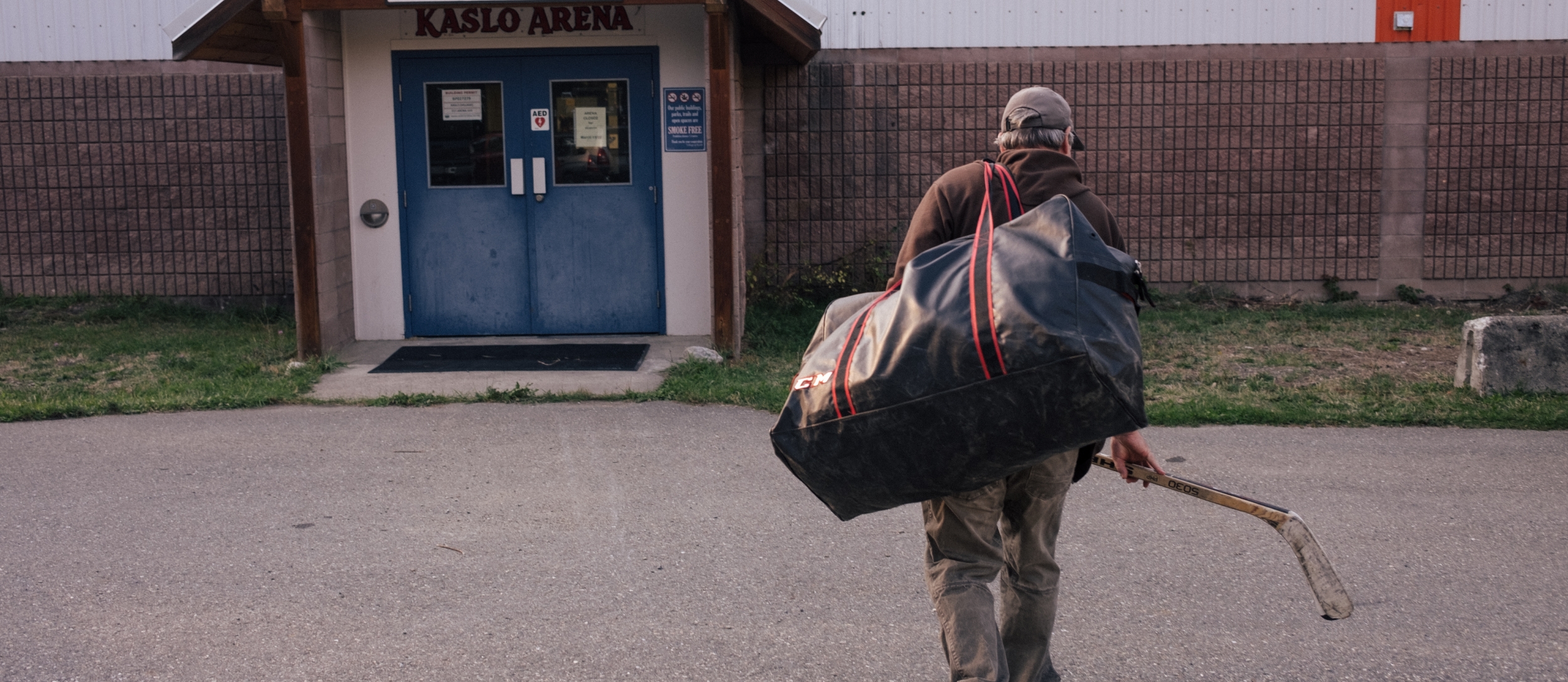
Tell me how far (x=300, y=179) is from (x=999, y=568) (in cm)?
626

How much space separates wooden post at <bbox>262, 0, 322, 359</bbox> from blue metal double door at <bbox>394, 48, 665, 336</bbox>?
1016 mm

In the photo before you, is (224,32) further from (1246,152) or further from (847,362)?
(1246,152)

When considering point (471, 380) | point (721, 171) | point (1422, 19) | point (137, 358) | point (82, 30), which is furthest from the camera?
point (1422, 19)

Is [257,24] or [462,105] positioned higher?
[257,24]

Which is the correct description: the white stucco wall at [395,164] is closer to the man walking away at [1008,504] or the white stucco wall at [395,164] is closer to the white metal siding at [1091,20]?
the white metal siding at [1091,20]

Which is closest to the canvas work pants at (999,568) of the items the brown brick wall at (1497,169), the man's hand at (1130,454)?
the man's hand at (1130,454)

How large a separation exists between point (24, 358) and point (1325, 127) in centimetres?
981

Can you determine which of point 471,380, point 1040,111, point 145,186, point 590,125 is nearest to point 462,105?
point 590,125

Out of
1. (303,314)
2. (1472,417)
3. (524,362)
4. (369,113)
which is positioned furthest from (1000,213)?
(369,113)

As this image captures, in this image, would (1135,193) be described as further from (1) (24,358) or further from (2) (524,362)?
(1) (24,358)

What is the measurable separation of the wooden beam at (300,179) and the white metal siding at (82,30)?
279cm

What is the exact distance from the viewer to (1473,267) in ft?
34.6

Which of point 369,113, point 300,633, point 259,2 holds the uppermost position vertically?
point 259,2

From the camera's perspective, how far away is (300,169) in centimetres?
805
